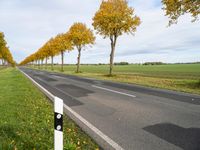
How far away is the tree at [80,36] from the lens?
40456 millimetres

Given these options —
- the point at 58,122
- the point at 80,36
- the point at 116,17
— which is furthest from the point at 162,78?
the point at 58,122

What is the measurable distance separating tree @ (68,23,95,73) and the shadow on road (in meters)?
36.3

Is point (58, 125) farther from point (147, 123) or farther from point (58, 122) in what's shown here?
point (147, 123)

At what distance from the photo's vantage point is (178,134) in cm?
480

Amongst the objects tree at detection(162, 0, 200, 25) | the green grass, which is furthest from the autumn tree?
the green grass

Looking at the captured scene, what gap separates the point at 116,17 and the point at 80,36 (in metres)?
16.0

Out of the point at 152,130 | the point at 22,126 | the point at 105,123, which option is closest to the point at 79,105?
the point at 105,123

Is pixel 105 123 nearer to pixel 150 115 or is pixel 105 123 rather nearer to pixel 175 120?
pixel 150 115

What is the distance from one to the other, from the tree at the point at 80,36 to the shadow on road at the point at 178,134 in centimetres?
3626

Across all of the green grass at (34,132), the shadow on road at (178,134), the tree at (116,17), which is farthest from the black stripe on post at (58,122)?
the tree at (116,17)

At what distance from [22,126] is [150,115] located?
4.06 meters

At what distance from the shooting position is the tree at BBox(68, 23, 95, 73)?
133ft

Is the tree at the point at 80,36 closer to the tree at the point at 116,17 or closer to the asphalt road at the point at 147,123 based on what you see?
the tree at the point at 116,17

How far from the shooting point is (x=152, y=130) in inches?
202
